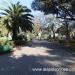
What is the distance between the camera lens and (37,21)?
106 meters

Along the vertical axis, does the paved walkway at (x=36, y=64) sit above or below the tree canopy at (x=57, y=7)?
below

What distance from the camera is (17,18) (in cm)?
4041

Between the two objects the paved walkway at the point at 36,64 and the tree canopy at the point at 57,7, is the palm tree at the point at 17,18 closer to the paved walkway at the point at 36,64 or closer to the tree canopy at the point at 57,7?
the tree canopy at the point at 57,7

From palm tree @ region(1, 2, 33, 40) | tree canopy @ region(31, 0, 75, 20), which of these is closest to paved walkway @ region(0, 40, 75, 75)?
tree canopy @ region(31, 0, 75, 20)

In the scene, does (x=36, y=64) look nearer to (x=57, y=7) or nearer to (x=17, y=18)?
(x=57, y=7)

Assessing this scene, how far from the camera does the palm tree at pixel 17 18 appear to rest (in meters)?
40.4

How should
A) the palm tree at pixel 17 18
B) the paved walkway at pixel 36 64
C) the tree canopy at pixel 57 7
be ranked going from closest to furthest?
the paved walkway at pixel 36 64
the tree canopy at pixel 57 7
the palm tree at pixel 17 18

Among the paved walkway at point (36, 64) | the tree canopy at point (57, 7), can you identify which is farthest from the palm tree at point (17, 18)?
the paved walkway at point (36, 64)

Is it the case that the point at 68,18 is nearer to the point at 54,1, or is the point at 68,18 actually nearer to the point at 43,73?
the point at 54,1

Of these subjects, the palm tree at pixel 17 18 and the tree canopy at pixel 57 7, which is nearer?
the tree canopy at pixel 57 7

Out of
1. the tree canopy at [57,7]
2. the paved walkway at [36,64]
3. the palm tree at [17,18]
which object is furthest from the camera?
the palm tree at [17,18]

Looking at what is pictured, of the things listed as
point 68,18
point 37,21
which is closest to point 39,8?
point 68,18

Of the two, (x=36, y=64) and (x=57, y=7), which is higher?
(x=57, y=7)

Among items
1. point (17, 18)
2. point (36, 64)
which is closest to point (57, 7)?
point (17, 18)
